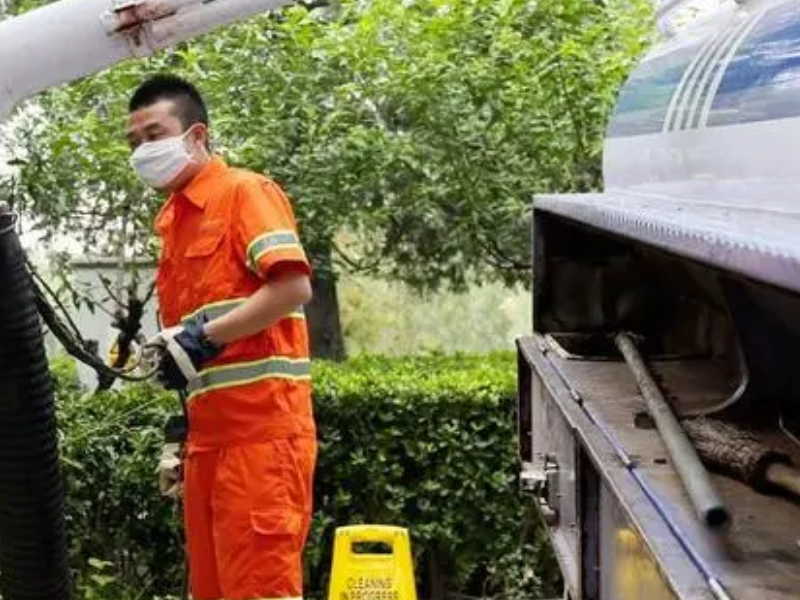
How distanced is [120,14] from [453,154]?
3.11 metres

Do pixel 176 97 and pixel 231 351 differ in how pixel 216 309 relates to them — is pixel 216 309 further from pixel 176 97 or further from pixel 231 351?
pixel 176 97

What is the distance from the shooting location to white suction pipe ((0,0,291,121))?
8.55 ft

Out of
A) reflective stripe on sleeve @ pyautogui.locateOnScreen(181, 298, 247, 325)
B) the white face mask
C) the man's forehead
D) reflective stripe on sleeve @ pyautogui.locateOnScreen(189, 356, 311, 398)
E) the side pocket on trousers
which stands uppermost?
the man's forehead

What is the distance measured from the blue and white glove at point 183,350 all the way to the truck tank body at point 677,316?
0.86 metres

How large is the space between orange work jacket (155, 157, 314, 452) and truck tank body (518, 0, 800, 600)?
0.65m

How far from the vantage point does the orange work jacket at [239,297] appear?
10.9ft

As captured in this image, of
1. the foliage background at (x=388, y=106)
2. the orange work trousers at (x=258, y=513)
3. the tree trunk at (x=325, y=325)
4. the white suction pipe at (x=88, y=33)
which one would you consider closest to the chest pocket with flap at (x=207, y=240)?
the orange work trousers at (x=258, y=513)

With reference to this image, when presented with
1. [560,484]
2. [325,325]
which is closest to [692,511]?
[560,484]

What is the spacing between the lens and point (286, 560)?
10.8 ft

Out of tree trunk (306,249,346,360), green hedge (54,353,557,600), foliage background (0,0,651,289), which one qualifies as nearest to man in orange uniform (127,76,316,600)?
green hedge (54,353,557,600)

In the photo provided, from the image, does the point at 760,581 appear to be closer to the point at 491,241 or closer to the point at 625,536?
the point at 625,536

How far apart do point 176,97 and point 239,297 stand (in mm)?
601

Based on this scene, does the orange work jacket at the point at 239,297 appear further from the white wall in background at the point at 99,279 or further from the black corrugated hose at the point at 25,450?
the white wall in background at the point at 99,279

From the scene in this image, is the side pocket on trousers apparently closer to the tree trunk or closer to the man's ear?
Result: the man's ear
